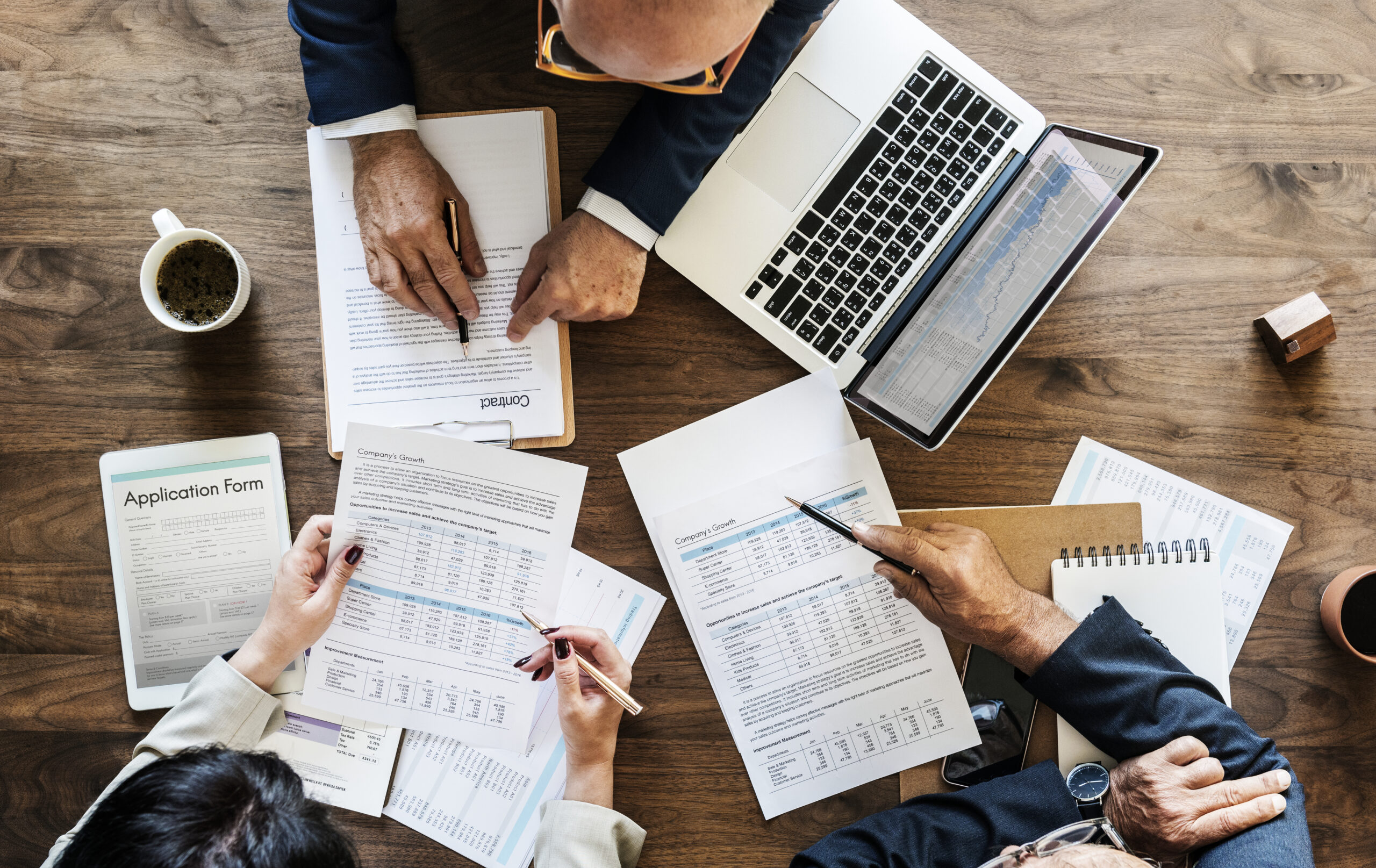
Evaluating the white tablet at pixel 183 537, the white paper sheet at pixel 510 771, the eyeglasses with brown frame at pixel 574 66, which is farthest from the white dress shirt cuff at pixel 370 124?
the white paper sheet at pixel 510 771

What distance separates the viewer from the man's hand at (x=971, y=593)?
3.87 feet

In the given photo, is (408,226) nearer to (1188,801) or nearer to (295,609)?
(295,609)

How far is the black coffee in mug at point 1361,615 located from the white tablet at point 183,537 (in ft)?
5.61

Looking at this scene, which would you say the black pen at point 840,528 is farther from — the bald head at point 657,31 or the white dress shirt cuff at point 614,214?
the bald head at point 657,31

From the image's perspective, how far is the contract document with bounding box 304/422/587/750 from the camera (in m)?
1.23

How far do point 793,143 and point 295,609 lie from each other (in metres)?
1.06

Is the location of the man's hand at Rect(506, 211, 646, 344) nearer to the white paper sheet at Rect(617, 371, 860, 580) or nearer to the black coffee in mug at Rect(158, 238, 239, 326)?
the white paper sheet at Rect(617, 371, 860, 580)

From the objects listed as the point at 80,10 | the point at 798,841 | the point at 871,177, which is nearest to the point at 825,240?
the point at 871,177

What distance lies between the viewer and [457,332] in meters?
A: 1.25

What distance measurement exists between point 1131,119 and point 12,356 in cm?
187

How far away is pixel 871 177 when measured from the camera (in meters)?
1.21

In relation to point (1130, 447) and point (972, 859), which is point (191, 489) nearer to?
point (972, 859)

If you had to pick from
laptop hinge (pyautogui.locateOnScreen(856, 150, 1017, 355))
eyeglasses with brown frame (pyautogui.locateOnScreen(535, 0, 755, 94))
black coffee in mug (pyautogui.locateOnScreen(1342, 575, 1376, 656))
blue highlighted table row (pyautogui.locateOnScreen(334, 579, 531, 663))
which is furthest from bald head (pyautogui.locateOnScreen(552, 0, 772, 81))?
black coffee in mug (pyautogui.locateOnScreen(1342, 575, 1376, 656))

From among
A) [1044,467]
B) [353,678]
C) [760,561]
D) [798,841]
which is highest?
[1044,467]
